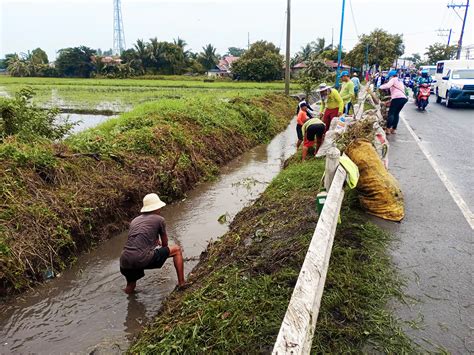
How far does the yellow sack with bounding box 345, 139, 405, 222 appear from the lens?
477 cm

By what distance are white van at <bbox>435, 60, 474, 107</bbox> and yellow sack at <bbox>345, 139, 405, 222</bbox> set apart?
1504cm

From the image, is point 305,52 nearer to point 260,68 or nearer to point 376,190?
point 260,68

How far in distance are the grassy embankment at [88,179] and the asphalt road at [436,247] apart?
14.4ft

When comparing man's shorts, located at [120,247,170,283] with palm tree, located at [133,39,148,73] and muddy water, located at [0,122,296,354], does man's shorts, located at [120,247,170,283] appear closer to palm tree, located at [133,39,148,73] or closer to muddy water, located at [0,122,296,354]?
muddy water, located at [0,122,296,354]

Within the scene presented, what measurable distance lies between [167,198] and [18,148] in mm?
2918

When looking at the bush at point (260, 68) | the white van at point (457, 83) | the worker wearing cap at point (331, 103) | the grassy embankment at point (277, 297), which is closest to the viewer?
the grassy embankment at point (277, 297)

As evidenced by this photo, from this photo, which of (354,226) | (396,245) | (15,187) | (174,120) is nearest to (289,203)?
(354,226)

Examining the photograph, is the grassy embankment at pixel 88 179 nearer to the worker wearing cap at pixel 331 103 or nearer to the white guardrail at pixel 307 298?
the worker wearing cap at pixel 331 103

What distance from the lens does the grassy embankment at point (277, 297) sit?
2.72 metres

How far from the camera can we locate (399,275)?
349 centimetres

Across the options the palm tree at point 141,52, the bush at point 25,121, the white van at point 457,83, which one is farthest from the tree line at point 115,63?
the bush at point 25,121

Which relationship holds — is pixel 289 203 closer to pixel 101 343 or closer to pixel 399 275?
pixel 399 275

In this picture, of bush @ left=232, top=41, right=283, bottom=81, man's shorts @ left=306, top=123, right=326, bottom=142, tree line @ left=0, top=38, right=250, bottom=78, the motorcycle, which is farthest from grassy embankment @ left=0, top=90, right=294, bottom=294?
tree line @ left=0, top=38, right=250, bottom=78

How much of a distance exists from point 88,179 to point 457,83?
17.3 m
